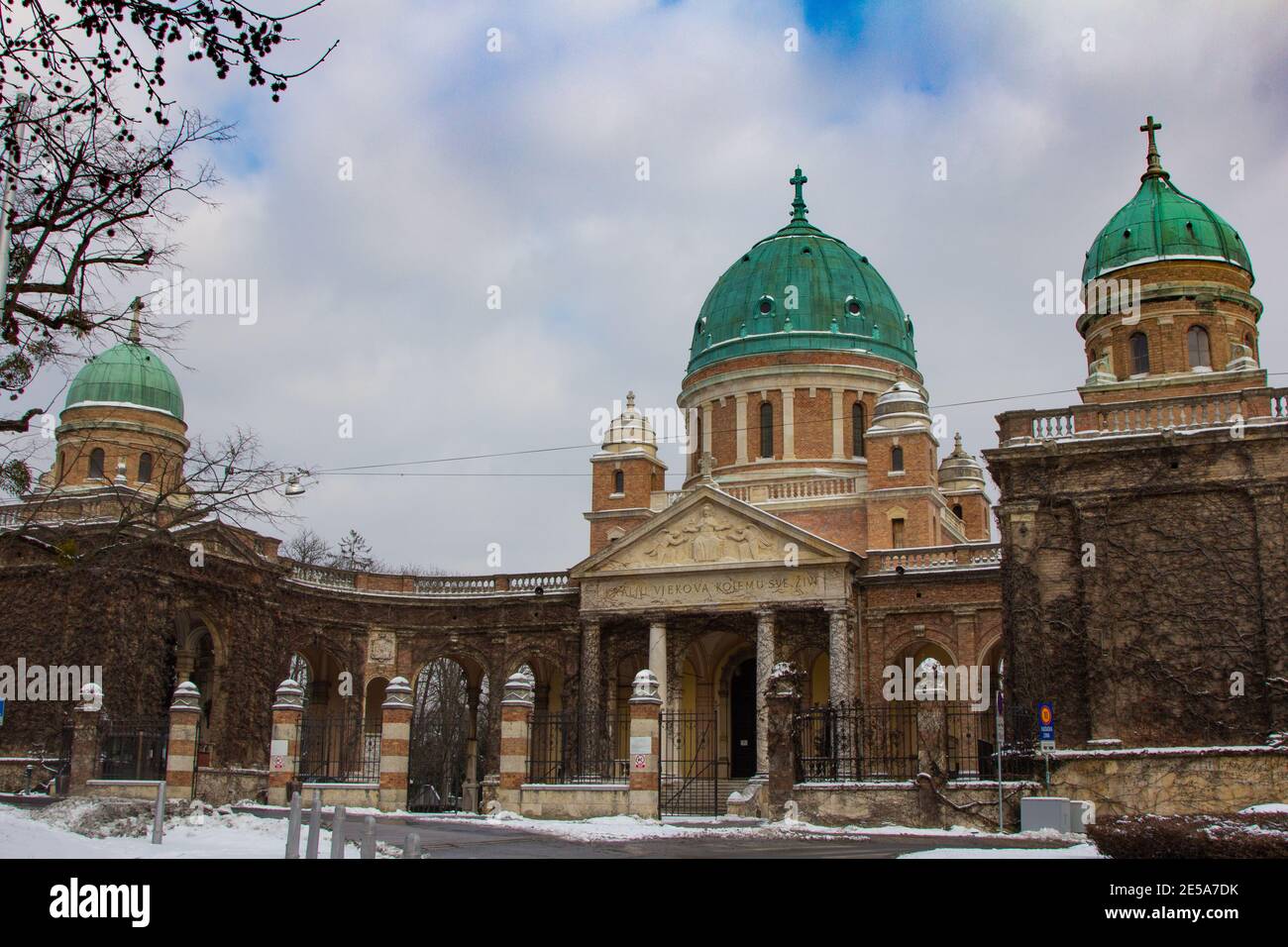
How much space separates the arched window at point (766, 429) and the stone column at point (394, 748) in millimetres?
23953

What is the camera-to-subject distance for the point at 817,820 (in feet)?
93.8

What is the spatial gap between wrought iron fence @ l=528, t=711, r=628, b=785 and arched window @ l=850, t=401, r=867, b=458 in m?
15.0

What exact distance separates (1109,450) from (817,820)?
11.3 meters

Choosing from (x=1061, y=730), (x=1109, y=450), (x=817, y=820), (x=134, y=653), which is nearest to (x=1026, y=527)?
(x=1109, y=450)

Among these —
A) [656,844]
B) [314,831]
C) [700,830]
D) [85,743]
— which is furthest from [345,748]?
[314,831]

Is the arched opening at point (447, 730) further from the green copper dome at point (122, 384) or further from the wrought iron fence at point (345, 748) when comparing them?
the green copper dome at point (122, 384)

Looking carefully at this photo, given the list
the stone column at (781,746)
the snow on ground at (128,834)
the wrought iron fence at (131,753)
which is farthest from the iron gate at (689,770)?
the snow on ground at (128,834)

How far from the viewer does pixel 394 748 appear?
3123 cm

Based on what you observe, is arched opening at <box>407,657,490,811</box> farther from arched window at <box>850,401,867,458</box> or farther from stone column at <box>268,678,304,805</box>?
arched window at <box>850,401,867,458</box>

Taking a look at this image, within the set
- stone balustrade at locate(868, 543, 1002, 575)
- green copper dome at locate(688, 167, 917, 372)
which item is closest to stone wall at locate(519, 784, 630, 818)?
stone balustrade at locate(868, 543, 1002, 575)

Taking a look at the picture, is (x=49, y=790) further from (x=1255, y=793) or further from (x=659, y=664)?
(x=1255, y=793)

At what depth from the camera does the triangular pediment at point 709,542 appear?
43.8m

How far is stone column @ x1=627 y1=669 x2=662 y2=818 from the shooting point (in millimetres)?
28938

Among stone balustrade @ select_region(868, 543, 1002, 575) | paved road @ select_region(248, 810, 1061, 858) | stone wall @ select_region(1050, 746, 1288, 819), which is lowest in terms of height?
paved road @ select_region(248, 810, 1061, 858)
